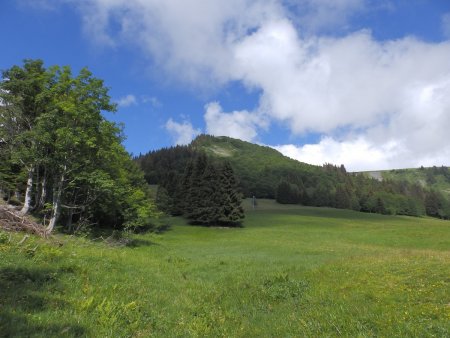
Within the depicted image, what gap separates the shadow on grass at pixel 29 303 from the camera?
7.42 metres

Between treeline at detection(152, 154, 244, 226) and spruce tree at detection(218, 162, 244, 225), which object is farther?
treeline at detection(152, 154, 244, 226)

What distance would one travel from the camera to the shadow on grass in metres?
7.42

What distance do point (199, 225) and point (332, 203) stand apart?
109 metres

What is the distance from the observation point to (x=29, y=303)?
9.04m

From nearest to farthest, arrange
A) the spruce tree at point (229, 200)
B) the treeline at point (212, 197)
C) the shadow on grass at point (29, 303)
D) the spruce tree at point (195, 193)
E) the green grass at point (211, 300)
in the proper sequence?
1. the shadow on grass at point (29, 303)
2. the green grass at point (211, 300)
3. the spruce tree at point (229, 200)
4. the treeline at point (212, 197)
5. the spruce tree at point (195, 193)

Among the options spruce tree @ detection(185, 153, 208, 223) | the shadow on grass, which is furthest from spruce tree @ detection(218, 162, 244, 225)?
the shadow on grass

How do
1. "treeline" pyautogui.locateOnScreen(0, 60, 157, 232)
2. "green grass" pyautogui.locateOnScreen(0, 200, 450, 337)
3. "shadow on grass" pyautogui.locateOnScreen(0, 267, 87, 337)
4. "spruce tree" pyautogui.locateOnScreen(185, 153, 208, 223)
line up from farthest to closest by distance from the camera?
"spruce tree" pyautogui.locateOnScreen(185, 153, 208, 223)
"treeline" pyautogui.locateOnScreen(0, 60, 157, 232)
"green grass" pyautogui.locateOnScreen(0, 200, 450, 337)
"shadow on grass" pyautogui.locateOnScreen(0, 267, 87, 337)

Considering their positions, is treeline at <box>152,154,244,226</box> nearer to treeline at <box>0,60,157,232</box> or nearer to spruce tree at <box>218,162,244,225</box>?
spruce tree at <box>218,162,244,225</box>

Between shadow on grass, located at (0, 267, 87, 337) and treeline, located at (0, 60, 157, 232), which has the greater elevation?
treeline, located at (0, 60, 157, 232)

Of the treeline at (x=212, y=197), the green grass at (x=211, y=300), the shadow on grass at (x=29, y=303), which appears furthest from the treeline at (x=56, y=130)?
the treeline at (x=212, y=197)

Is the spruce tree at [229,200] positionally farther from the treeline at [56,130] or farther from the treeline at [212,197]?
the treeline at [56,130]

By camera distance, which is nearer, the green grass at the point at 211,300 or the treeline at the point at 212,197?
the green grass at the point at 211,300

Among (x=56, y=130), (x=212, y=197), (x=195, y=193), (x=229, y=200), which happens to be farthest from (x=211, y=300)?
(x=195, y=193)

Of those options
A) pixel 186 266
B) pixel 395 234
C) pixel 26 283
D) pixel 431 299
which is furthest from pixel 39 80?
pixel 395 234
